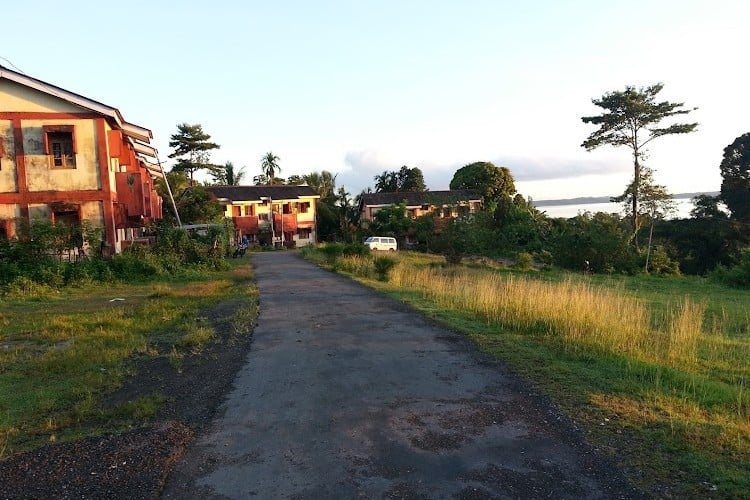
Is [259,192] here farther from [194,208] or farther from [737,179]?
→ [737,179]

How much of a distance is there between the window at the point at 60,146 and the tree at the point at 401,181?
5726cm

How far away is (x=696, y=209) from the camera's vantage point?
138 ft

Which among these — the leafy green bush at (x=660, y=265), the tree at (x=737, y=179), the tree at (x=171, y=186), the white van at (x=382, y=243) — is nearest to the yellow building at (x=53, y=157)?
the tree at (x=171, y=186)

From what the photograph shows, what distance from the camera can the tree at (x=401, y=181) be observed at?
77875 mm

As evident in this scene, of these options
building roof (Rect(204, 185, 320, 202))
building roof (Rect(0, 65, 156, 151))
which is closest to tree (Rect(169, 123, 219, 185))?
building roof (Rect(204, 185, 320, 202))

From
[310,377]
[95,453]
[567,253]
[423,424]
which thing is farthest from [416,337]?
[567,253]

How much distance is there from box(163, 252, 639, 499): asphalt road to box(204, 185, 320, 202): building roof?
52.5 m

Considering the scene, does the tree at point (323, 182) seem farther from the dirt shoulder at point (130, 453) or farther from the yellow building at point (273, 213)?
the dirt shoulder at point (130, 453)

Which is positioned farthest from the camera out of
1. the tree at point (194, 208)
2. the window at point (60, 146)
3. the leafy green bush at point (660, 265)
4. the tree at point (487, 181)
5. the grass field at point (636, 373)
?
the tree at point (487, 181)

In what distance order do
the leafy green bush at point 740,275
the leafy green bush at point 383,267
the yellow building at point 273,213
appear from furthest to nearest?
the yellow building at point 273,213 < the leafy green bush at point 740,275 < the leafy green bush at point 383,267

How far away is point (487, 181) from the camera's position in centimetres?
6488

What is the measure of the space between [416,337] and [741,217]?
3977 cm

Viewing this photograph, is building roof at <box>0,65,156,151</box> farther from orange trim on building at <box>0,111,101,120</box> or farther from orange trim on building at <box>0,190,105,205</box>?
orange trim on building at <box>0,190,105,205</box>

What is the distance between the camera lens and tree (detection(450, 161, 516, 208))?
6309 centimetres
